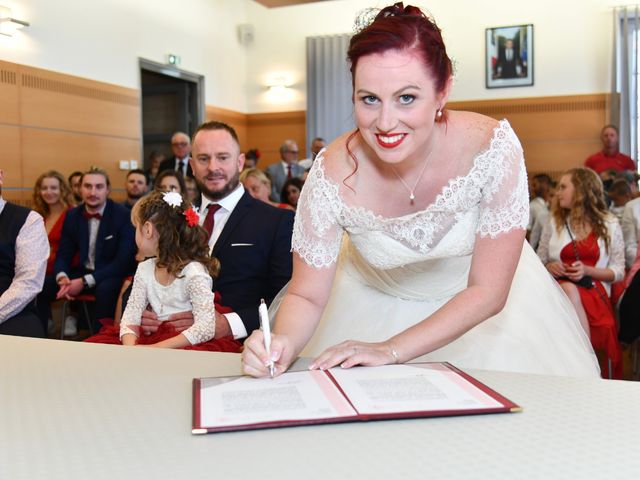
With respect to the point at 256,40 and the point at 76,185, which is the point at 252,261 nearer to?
the point at 76,185

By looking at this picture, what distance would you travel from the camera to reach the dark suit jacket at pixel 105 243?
4.61 meters

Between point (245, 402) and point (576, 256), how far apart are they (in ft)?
11.1

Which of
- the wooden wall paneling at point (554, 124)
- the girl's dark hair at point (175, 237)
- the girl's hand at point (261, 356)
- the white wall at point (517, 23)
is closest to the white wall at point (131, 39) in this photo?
the white wall at point (517, 23)

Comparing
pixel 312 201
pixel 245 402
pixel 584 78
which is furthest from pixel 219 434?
pixel 584 78

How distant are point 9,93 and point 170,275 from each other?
5.04m

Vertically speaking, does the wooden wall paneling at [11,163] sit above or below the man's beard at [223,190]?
above

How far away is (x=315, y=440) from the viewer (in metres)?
0.91

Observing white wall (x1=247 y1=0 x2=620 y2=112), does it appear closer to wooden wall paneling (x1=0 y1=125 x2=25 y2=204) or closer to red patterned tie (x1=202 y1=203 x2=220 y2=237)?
wooden wall paneling (x1=0 y1=125 x2=25 y2=204)

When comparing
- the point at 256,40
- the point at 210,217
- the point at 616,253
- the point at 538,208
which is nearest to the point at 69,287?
the point at 210,217

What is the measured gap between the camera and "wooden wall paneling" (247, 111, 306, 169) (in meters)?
10.8

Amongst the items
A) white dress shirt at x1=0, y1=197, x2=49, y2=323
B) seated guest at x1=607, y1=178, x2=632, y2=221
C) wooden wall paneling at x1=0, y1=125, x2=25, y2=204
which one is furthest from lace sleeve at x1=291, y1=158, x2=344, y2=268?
wooden wall paneling at x1=0, y1=125, x2=25, y2=204

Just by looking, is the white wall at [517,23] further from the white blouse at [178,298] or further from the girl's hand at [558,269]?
the white blouse at [178,298]

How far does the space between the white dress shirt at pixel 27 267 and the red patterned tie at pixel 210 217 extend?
73cm

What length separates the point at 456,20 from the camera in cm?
970
